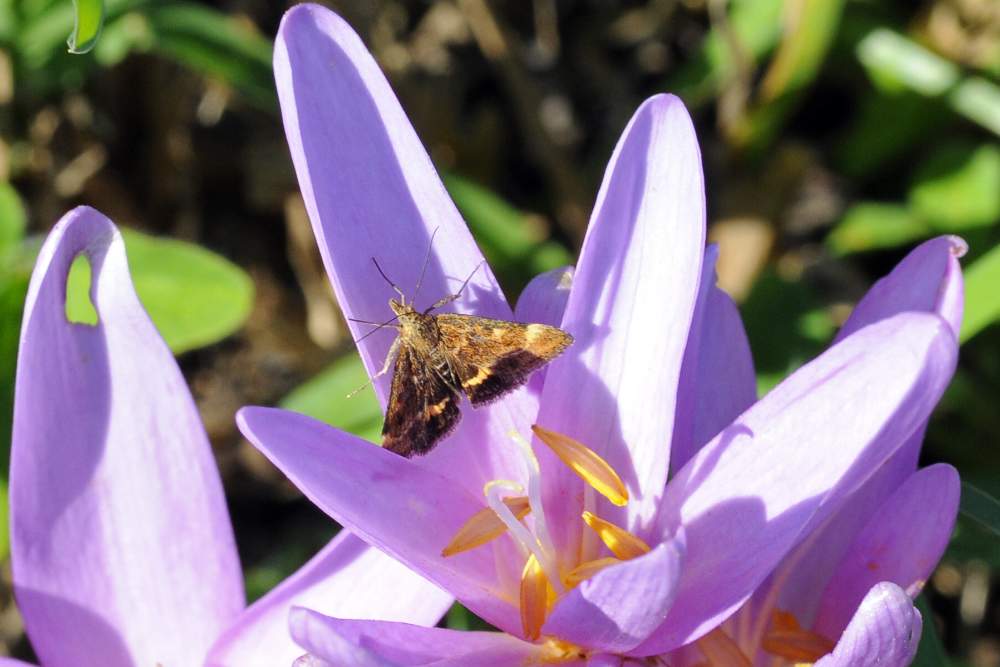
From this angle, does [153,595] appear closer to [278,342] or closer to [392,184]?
[392,184]

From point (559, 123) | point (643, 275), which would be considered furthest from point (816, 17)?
point (643, 275)

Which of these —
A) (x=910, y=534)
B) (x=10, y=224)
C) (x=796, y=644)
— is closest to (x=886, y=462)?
(x=910, y=534)

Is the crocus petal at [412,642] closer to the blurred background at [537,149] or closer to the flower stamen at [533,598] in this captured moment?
the flower stamen at [533,598]

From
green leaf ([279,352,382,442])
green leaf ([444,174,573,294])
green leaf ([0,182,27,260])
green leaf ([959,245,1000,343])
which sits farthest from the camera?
green leaf ([444,174,573,294])

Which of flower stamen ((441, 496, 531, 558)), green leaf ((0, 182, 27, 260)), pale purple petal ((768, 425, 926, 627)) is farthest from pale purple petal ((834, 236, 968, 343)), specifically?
green leaf ((0, 182, 27, 260))

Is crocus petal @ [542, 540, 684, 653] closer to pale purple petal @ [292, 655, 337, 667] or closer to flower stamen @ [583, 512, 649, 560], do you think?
flower stamen @ [583, 512, 649, 560]

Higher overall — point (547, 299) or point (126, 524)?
point (547, 299)

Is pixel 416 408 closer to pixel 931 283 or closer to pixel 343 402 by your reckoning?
pixel 931 283
